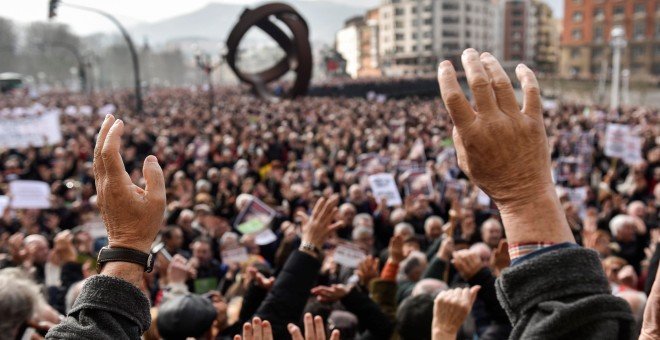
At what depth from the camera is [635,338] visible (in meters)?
1.19

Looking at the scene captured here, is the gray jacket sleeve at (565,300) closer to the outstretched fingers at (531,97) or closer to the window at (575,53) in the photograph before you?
the outstretched fingers at (531,97)

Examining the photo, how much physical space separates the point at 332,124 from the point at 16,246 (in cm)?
1268

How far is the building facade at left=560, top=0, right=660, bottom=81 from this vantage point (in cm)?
6694

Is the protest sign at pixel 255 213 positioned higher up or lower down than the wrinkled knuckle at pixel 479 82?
lower down

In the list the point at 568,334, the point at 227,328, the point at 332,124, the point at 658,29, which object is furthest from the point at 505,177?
the point at 658,29

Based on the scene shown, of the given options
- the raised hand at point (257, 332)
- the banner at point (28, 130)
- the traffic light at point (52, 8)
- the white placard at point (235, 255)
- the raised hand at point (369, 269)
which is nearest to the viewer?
the raised hand at point (257, 332)

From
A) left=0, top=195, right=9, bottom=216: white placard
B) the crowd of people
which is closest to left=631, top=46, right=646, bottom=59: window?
the crowd of people

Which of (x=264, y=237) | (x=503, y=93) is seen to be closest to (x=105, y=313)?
(x=503, y=93)

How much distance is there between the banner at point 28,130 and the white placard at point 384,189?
691cm

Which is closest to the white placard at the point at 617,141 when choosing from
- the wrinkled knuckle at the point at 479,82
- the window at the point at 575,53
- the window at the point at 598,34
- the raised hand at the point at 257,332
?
the raised hand at the point at 257,332

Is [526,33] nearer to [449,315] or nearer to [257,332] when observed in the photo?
[449,315]

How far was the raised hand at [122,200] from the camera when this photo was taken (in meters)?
1.57

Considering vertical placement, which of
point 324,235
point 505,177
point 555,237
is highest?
point 505,177

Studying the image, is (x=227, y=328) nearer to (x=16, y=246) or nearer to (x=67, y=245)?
(x=67, y=245)
